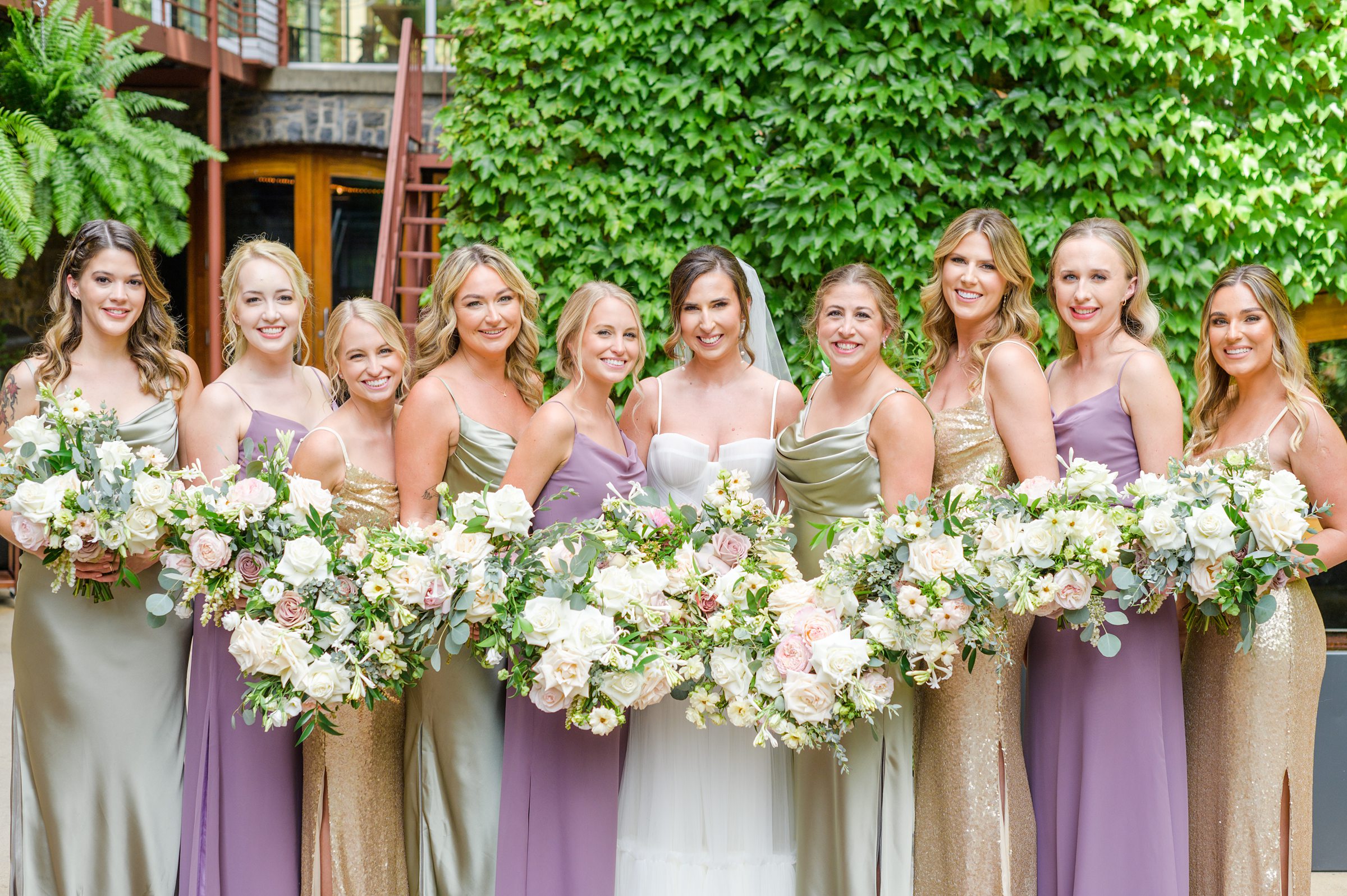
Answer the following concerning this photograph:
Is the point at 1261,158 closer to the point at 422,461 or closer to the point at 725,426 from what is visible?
the point at 725,426

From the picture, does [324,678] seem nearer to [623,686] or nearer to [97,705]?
[623,686]

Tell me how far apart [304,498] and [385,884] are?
1199 mm

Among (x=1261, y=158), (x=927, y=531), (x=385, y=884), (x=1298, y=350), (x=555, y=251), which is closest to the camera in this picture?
(x=927, y=531)

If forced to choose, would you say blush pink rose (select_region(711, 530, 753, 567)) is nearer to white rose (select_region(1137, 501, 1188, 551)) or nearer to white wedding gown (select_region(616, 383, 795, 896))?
white wedding gown (select_region(616, 383, 795, 896))

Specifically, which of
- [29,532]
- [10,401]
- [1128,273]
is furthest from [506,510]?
[1128,273]

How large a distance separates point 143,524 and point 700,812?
1.78 meters

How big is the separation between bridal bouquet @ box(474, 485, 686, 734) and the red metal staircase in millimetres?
5447

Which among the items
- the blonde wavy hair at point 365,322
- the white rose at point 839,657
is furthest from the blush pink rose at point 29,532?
the white rose at point 839,657

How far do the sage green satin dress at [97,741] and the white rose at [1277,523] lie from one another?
325cm

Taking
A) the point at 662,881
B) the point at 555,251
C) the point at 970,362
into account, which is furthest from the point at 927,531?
the point at 555,251

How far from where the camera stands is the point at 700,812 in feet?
10.6

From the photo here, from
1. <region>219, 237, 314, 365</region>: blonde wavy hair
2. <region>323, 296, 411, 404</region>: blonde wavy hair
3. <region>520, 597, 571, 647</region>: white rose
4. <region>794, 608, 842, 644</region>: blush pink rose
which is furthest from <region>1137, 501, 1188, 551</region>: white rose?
<region>219, 237, 314, 365</region>: blonde wavy hair

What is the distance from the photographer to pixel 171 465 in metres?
3.65

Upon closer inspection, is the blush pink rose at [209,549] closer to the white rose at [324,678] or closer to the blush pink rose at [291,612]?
the blush pink rose at [291,612]
